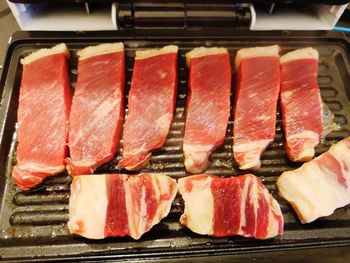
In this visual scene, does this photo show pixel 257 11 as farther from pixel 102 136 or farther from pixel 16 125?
pixel 16 125

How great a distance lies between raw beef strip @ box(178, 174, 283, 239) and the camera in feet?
6.86

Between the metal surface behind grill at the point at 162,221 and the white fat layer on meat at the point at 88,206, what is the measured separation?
110 mm

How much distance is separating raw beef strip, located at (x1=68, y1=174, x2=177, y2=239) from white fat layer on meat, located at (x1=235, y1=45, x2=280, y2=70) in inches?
43.9

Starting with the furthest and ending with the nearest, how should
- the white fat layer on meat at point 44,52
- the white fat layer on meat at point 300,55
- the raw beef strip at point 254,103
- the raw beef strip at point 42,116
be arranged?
the white fat layer on meat at point 300,55 < the white fat layer on meat at point 44,52 < the raw beef strip at point 254,103 < the raw beef strip at point 42,116

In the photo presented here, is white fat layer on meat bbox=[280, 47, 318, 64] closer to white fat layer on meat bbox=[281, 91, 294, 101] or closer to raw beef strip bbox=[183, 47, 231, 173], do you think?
white fat layer on meat bbox=[281, 91, 294, 101]

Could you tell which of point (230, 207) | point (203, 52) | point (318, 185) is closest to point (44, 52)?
point (203, 52)

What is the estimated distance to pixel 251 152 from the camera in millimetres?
2361

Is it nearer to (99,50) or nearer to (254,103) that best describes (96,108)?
(99,50)

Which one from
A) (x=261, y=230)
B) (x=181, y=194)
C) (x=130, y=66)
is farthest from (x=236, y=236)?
(x=130, y=66)

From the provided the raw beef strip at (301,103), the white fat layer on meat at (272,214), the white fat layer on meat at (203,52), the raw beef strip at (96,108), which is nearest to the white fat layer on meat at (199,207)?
the white fat layer on meat at (272,214)

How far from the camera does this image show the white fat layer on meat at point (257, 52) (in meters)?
2.67

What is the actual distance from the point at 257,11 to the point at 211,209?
1.60 metres

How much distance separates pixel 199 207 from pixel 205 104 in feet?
2.46

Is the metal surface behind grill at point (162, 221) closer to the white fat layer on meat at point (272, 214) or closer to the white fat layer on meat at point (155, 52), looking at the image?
the white fat layer on meat at point (272, 214)
